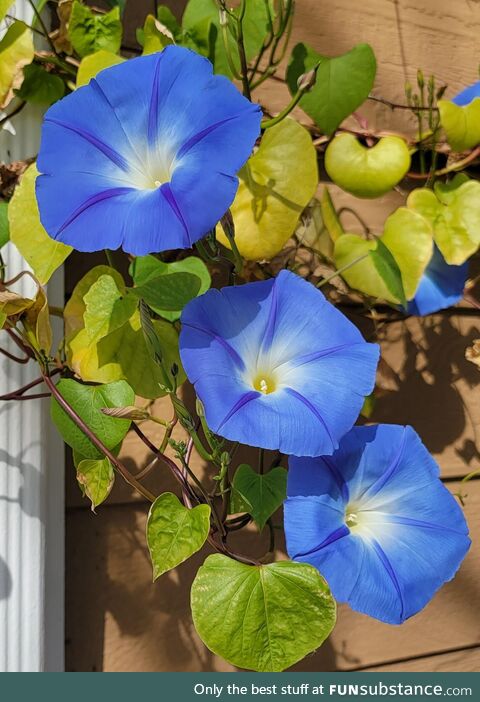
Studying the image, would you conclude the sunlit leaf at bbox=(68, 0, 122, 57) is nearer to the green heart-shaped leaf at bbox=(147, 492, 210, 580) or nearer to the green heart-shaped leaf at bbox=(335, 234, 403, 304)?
the green heart-shaped leaf at bbox=(335, 234, 403, 304)

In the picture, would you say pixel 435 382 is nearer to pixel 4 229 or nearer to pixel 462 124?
pixel 462 124

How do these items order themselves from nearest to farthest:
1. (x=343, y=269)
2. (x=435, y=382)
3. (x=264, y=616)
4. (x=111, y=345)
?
(x=264, y=616) → (x=111, y=345) → (x=343, y=269) → (x=435, y=382)

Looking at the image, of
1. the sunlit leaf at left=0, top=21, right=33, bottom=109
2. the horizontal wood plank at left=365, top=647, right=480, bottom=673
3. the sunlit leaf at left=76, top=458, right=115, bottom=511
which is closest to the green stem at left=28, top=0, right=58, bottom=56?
the sunlit leaf at left=0, top=21, right=33, bottom=109

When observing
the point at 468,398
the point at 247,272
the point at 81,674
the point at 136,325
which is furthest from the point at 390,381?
the point at 81,674

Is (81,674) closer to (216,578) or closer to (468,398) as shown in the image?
(216,578)

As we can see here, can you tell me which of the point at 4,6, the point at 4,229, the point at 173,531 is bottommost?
the point at 173,531

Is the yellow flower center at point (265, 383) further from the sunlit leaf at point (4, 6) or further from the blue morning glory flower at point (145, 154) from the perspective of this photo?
Answer: the sunlit leaf at point (4, 6)

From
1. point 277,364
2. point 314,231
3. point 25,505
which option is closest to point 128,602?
point 25,505
